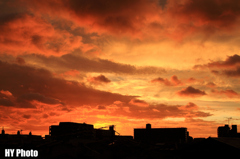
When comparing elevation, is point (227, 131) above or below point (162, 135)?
above

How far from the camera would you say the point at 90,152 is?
3847 cm

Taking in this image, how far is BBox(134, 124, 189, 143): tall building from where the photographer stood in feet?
281

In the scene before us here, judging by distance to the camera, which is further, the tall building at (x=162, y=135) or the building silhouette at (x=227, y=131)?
the building silhouette at (x=227, y=131)

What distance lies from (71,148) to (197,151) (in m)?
17.2

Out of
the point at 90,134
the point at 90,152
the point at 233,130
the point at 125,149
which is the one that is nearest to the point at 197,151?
the point at 125,149

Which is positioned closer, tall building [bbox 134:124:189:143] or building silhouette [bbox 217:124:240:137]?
tall building [bbox 134:124:189:143]

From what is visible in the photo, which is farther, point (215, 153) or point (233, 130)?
point (233, 130)

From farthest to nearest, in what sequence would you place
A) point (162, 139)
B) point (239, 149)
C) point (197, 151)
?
point (162, 139) → point (197, 151) → point (239, 149)

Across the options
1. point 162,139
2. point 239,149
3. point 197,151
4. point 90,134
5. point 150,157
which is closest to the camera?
point 239,149

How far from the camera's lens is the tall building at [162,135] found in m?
85.6

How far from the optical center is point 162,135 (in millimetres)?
86500

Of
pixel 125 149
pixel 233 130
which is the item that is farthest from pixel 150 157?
pixel 233 130

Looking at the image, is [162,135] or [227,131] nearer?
[162,135]

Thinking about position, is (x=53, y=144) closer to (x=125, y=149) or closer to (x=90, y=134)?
(x=125, y=149)
